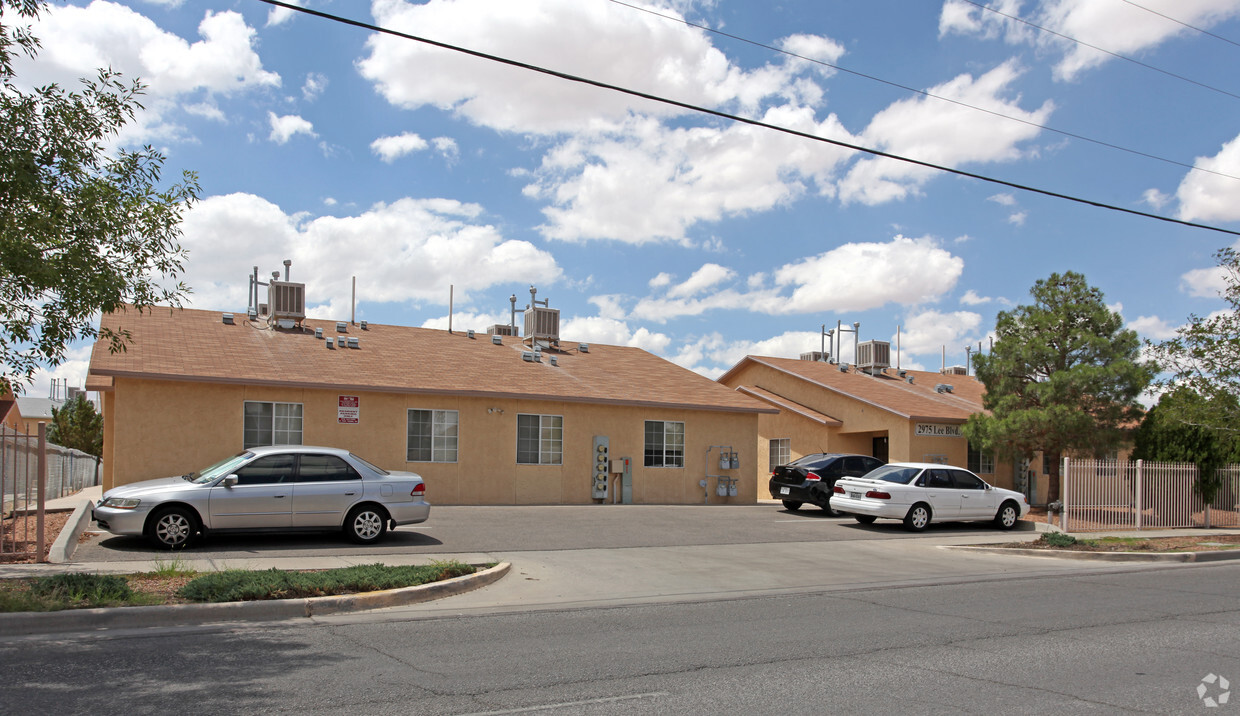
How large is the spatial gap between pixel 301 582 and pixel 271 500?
3.89 meters

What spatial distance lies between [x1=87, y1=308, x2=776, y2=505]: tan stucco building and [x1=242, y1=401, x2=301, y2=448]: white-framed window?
3cm

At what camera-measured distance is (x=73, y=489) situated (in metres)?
32.8

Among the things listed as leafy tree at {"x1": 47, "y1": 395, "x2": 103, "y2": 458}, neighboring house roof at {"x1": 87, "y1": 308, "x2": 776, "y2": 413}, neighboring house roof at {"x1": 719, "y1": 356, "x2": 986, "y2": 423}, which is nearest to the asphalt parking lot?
neighboring house roof at {"x1": 87, "y1": 308, "x2": 776, "y2": 413}

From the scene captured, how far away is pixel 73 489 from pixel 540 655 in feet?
105

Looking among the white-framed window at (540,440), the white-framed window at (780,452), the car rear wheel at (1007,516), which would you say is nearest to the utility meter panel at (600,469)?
the white-framed window at (540,440)

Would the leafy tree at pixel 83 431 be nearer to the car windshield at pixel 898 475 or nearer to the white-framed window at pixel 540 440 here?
the white-framed window at pixel 540 440

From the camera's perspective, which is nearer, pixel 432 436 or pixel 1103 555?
pixel 1103 555

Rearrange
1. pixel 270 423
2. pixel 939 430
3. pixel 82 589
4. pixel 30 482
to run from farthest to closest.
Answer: pixel 939 430 < pixel 270 423 < pixel 30 482 < pixel 82 589

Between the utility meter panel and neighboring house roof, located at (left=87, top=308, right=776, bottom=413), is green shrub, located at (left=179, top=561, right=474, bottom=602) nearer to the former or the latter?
neighboring house roof, located at (left=87, top=308, right=776, bottom=413)

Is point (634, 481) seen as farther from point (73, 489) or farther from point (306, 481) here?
point (73, 489)

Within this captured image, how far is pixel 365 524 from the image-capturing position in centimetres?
1361

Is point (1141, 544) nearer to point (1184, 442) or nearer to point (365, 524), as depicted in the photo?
point (1184, 442)

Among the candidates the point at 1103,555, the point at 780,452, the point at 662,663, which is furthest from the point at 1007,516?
the point at 662,663

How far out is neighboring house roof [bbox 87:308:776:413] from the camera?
19312 millimetres
